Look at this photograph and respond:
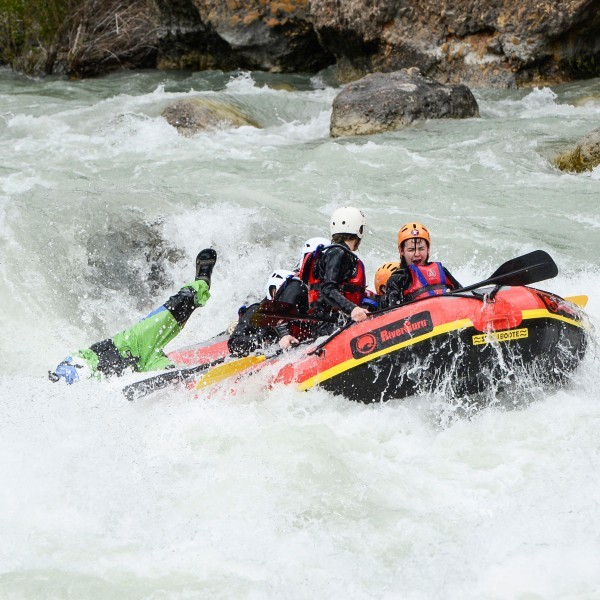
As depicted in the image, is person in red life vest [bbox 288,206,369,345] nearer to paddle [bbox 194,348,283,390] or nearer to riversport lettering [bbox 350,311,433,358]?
paddle [bbox 194,348,283,390]

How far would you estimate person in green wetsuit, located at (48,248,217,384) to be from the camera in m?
5.58

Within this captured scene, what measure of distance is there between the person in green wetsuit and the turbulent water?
0.19m

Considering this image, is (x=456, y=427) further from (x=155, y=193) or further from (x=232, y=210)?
(x=155, y=193)

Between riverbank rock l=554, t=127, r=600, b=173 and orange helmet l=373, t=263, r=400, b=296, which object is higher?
riverbank rock l=554, t=127, r=600, b=173

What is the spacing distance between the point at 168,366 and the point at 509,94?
365 inches

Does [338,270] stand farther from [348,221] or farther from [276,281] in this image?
[276,281]

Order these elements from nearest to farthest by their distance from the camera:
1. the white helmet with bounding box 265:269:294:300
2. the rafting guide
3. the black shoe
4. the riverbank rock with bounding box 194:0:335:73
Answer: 1. the rafting guide
2. the white helmet with bounding box 265:269:294:300
3. the black shoe
4. the riverbank rock with bounding box 194:0:335:73

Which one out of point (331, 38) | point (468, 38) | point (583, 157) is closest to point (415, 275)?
point (583, 157)

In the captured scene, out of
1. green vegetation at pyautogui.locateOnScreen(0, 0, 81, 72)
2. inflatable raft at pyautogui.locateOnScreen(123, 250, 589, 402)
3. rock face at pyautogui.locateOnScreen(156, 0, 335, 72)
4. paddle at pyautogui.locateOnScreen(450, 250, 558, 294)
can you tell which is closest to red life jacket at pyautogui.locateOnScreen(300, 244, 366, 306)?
inflatable raft at pyautogui.locateOnScreen(123, 250, 589, 402)

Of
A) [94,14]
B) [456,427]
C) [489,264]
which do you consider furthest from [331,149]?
[94,14]

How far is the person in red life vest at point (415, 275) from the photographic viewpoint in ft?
17.3

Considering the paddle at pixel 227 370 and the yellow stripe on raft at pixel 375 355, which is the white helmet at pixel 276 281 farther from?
the yellow stripe on raft at pixel 375 355

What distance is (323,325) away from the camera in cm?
542

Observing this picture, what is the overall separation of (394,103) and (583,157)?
2.74 metres
